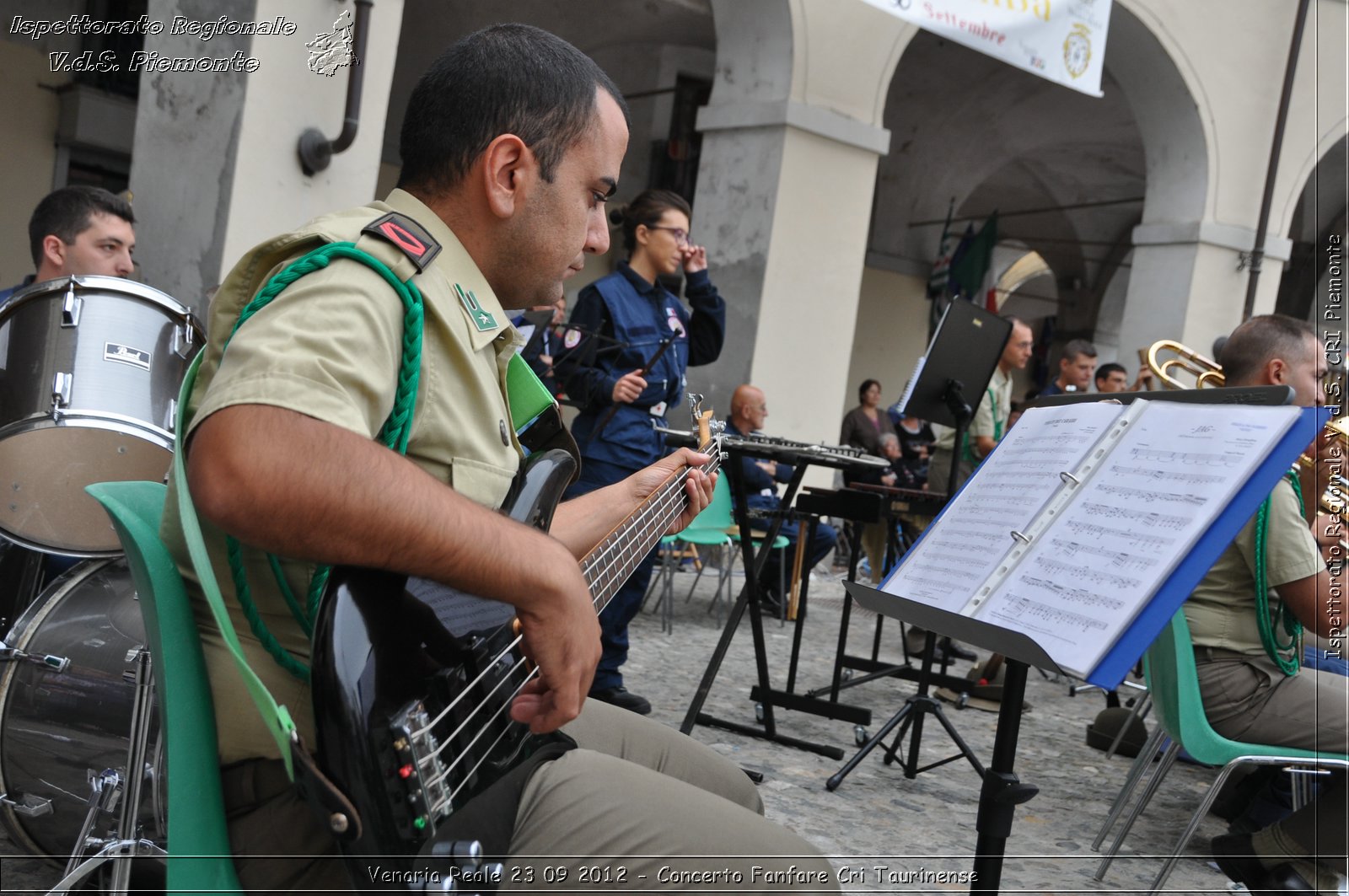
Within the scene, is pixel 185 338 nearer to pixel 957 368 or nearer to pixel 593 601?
pixel 593 601

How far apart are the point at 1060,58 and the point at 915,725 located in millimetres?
5331

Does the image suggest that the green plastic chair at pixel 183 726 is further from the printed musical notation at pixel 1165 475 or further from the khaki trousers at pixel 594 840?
the printed musical notation at pixel 1165 475

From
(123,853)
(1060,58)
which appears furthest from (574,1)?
(123,853)

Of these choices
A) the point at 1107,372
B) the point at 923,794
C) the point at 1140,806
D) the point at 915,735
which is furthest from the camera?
the point at 1107,372

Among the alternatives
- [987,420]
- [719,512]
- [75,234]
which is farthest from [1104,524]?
[987,420]

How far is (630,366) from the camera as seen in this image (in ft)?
14.5

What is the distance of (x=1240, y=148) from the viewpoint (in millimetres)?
9977

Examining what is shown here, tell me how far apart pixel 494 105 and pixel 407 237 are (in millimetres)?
288

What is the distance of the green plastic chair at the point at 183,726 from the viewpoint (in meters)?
1.22

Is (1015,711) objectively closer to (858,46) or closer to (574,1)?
(858,46)

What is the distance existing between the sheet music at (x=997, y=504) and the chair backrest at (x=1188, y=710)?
98 cm

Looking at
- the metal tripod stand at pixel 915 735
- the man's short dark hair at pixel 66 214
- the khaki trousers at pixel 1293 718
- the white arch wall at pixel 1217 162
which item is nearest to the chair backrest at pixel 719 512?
the metal tripod stand at pixel 915 735

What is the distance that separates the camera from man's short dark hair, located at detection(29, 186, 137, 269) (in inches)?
140

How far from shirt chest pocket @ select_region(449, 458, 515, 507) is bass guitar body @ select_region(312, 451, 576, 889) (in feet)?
0.51
